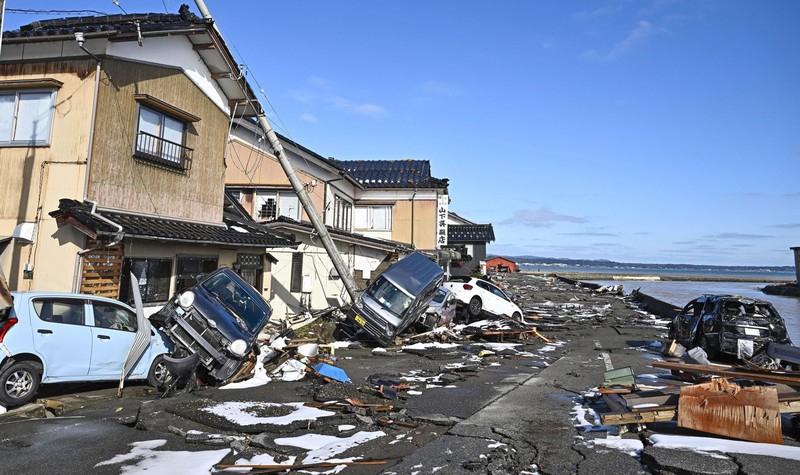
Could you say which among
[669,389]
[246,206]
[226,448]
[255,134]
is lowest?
[226,448]

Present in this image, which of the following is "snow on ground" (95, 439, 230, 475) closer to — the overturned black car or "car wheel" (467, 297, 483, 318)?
the overturned black car

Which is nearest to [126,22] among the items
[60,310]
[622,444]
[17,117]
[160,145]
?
[160,145]

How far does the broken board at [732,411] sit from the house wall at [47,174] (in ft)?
34.8

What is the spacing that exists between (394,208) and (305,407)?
22189mm

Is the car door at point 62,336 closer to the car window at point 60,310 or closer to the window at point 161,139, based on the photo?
the car window at point 60,310

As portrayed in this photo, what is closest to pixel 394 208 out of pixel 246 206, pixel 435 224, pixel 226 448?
pixel 435 224

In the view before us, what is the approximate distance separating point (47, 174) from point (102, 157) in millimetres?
1090

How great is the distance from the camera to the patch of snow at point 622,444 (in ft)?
18.8

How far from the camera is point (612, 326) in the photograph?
72.3 ft

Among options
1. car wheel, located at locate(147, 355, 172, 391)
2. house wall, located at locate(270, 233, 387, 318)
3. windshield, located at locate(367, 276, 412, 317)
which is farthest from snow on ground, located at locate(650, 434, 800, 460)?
house wall, located at locate(270, 233, 387, 318)

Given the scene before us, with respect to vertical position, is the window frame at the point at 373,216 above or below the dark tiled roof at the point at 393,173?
below

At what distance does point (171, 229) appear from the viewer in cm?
1123

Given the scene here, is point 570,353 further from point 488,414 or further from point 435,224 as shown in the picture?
point 435,224

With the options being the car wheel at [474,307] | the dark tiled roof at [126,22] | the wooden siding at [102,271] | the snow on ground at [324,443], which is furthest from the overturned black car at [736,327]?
the dark tiled roof at [126,22]
